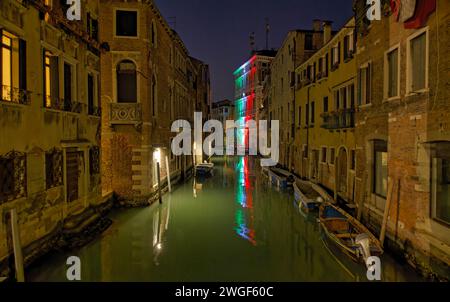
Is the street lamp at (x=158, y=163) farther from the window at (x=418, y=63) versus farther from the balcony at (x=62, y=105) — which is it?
the window at (x=418, y=63)

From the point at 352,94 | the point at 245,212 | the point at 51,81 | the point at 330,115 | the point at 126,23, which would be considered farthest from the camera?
the point at 330,115

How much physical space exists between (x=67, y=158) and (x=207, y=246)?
5245 mm

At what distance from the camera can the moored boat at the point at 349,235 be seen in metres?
8.73

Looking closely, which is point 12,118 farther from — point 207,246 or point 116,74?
point 116,74

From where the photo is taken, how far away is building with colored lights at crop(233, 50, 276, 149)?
5091 centimetres

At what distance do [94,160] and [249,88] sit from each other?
44.9 meters

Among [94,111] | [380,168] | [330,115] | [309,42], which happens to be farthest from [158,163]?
[309,42]

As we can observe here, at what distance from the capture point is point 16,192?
788 cm

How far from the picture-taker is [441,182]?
25.4 feet

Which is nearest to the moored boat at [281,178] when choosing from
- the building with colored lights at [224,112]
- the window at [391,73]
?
the window at [391,73]

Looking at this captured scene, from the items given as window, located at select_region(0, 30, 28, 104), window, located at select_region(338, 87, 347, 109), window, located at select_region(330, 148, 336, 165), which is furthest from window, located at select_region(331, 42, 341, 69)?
window, located at select_region(0, 30, 28, 104)

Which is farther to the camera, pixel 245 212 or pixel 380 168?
pixel 245 212

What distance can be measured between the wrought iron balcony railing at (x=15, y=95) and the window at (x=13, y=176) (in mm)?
1209

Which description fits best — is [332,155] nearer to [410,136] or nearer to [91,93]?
[410,136]
